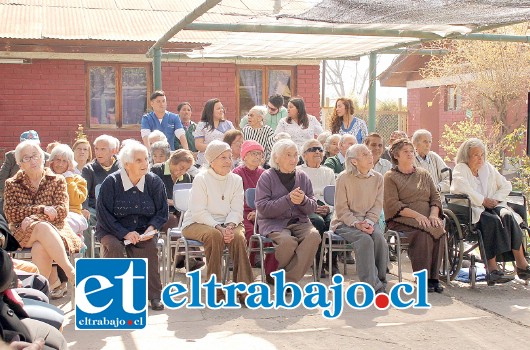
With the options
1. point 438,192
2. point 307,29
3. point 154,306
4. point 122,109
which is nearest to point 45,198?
point 154,306

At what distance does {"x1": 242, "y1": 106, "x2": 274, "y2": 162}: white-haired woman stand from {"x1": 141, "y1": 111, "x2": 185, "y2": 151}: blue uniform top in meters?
0.87

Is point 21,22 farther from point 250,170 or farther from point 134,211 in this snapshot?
point 134,211

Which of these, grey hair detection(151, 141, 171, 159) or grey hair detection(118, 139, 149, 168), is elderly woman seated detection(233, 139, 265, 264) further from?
grey hair detection(118, 139, 149, 168)

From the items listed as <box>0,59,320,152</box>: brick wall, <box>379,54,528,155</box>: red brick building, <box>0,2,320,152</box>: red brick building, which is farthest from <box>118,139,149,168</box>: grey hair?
<box>379,54,528,155</box>: red brick building

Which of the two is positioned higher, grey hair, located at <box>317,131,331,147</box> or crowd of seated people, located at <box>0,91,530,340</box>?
grey hair, located at <box>317,131,331,147</box>

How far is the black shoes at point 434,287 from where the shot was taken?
275 inches

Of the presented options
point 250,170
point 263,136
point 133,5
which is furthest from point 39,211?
point 133,5

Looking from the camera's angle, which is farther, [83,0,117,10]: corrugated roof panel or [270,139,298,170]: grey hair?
[83,0,117,10]: corrugated roof panel

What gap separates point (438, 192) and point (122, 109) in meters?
8.62

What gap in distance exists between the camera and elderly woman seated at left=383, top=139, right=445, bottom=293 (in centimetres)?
710

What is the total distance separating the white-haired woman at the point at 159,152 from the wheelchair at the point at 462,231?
298cm

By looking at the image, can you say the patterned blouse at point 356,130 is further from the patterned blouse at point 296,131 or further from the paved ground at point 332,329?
the paved ground at point 332,329

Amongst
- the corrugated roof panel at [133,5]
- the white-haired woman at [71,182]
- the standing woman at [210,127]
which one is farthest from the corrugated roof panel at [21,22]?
the white-haired woman at [71,182]

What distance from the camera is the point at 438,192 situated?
24.8 ft
